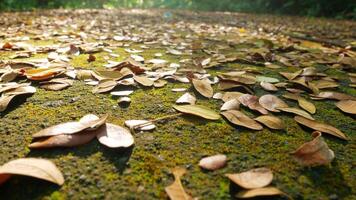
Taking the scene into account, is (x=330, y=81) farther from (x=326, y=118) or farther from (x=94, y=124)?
(x=94, y=124)

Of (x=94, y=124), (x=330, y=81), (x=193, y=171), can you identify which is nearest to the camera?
(x=193, y=171)

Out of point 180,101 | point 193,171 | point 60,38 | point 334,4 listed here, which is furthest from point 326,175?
point 334,4

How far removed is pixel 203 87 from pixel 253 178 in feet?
2.12

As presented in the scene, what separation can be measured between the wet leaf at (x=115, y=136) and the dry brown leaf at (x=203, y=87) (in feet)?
1.50

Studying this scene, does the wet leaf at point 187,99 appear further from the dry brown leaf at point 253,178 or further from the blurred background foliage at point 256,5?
the blurred background foliage at point 256,5

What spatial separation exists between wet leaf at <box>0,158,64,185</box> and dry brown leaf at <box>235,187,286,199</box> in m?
0.41

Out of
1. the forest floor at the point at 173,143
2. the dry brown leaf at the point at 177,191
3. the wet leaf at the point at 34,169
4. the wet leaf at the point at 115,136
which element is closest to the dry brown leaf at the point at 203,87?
the forest floor at the point at 173,143

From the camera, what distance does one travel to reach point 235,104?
4.07ft

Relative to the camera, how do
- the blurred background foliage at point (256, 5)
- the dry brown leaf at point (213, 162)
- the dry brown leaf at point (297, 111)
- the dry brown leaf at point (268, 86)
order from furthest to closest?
the blurred background foliage at point (256, 5), the dry brown leaf at point (268, 86), the dry brown leaf at point (297, 111), the dry brown leaf at point (213, 162)

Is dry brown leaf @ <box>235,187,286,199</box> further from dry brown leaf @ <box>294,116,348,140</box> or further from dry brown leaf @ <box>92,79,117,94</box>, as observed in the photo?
dry brown leaf @ <box>92,79,117,94</box>

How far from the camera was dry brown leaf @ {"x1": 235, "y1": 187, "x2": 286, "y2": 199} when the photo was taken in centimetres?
76

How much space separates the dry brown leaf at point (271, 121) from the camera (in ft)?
3.61

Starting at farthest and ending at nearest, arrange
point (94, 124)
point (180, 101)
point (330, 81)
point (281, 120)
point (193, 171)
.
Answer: point (330, 81), point (180, 101), point (281, 120), point (94, 124), point (193, 171)

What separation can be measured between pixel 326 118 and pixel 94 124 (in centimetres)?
80
